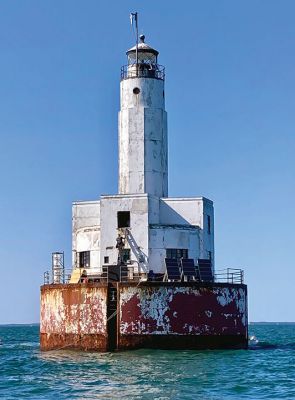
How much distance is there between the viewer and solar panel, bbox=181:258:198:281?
39.5m

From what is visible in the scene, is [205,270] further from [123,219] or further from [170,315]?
[123,219]

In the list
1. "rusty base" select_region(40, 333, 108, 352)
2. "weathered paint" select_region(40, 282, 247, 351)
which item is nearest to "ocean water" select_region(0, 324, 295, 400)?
"rusty base" select_region(40, 333, 108, 352)

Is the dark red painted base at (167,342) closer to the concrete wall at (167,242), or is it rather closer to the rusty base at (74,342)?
the rusty base at (74,342)

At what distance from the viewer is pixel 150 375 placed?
31.1 meters

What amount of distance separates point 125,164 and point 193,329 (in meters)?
9.77

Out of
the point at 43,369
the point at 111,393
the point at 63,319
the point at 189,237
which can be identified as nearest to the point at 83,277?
the point at 63,319

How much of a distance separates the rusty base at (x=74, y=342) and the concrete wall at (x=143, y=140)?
779cm

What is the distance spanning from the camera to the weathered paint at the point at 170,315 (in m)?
38.0

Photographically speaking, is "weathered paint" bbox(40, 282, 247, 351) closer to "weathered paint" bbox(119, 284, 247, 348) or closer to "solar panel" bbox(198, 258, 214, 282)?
"weathered paint" bbox(119, 284, 247, 348)

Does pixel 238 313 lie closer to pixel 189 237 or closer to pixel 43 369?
pixel 189 237

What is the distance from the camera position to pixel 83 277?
1649 inches

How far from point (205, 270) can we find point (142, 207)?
4196 mm

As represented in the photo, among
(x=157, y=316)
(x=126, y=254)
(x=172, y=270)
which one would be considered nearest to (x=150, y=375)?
(x=157, y=316)

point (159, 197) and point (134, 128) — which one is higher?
point (134, 128)
